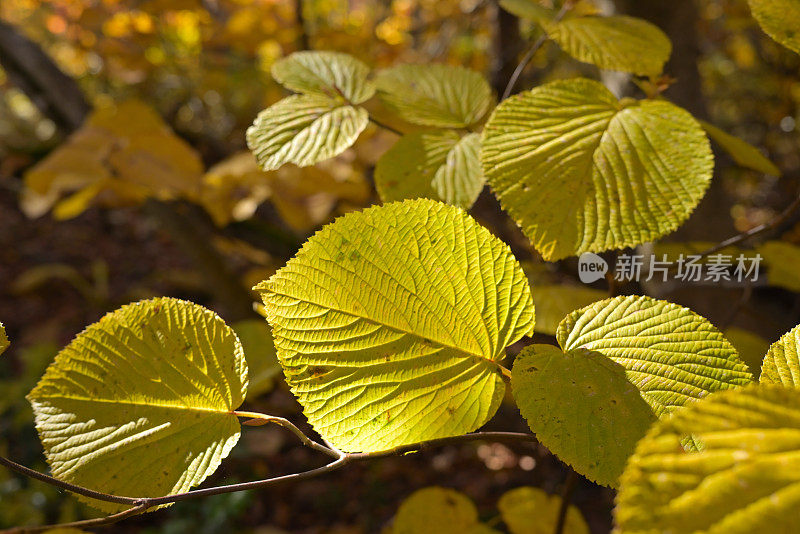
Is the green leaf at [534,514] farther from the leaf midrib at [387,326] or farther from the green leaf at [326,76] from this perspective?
the green leaf at [326,76]

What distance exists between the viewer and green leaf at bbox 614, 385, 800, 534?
26cm

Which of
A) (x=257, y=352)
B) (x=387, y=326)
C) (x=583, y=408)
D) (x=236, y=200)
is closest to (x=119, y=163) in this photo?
(x=236, y=200)

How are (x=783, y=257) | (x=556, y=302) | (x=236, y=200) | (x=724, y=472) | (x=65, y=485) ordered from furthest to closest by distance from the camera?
1. (x=236, y=200)
2. (x=783, y=257)
3. (x=556, y=302)
4. (x=65, y=485)
5. (x=724, y=472)

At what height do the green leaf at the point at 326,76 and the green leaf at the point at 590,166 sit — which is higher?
the green leaf at the point at 326,76

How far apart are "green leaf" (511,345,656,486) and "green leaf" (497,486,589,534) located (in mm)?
551

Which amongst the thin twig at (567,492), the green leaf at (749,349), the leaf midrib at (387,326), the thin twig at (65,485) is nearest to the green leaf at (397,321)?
the leaf midrib at (387,326)

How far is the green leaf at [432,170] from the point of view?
0.61 meters

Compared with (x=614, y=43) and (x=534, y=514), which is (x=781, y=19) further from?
(x=534, y=514)

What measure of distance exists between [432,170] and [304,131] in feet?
0.49

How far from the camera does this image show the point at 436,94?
2.36ft

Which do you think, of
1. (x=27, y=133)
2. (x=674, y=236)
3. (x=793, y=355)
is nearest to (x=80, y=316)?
(x=27, y=133)

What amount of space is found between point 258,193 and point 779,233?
1.49m

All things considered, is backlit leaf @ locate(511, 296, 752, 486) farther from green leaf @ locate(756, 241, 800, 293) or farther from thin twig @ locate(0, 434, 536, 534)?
green leaf @ locate(756, 241, 800, 293)

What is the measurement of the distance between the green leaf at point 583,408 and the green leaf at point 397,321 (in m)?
0.03
